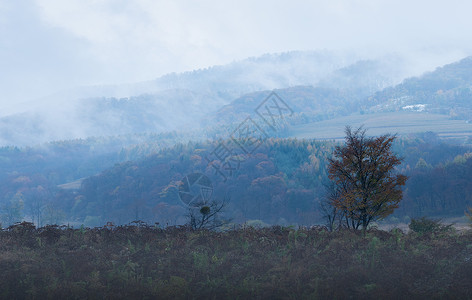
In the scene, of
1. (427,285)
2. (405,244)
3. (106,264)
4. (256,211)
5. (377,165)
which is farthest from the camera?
(256,211)

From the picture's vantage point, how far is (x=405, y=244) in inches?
736

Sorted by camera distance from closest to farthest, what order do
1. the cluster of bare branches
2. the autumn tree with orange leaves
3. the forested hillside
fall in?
1. the autumn tree with orange leaves
2. the cluster of bare branches
3. the forested hillside

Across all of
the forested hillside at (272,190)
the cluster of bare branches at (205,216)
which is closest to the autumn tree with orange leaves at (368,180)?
the cluster of bare branches at (205,216)

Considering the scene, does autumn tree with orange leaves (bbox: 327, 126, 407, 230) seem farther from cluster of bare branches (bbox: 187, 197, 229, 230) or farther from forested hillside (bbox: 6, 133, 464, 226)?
forested hillside (bbox: 6, 133, 464, 226)

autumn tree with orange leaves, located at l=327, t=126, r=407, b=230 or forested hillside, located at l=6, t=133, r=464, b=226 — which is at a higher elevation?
autumn tree with orange leaves, located at l=327, t=126, r=407, b=230

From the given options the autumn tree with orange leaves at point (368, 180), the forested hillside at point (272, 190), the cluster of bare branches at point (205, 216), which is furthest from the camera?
the forested hillside at point (272, 190)

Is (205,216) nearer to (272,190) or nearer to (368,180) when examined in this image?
(368,180)

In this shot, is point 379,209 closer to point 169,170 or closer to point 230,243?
point 230,243

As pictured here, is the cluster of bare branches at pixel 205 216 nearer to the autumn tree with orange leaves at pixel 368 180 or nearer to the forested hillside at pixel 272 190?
the autumn tree with orange leaves at pixel 368 180

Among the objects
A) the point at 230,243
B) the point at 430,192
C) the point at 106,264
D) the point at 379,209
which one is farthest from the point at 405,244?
the point at 430,192

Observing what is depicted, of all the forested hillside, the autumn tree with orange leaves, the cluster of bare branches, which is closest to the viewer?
the autumn tree with orange leaves

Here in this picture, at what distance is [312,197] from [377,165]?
12266cm

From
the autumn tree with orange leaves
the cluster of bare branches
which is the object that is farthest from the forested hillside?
the cluster of bare branches

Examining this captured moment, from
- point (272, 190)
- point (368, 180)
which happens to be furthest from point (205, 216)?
point (272, 190)
